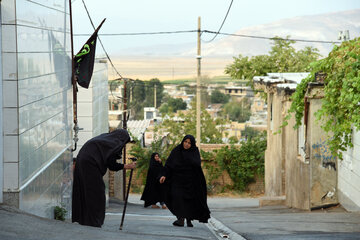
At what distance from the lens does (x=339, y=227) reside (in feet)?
29.9

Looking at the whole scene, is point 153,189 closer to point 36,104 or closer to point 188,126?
point 36,104

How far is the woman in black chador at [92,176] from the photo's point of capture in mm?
7746

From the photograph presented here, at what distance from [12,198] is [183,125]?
32.5 meters

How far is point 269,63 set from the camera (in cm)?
3391

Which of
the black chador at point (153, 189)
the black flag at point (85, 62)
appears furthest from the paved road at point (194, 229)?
the black chador at point (153, 189)

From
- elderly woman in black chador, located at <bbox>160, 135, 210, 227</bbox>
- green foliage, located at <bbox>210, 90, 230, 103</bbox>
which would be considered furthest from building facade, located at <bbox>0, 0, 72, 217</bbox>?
green foliage, located at <bbox>210, 90, 230, 103</bbox>

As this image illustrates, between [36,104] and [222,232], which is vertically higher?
[36,104]

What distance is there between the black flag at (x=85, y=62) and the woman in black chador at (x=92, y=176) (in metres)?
3.32

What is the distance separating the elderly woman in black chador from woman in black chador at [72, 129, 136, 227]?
2.11 m

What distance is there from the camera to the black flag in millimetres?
10930

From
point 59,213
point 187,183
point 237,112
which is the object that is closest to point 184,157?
point 187,183

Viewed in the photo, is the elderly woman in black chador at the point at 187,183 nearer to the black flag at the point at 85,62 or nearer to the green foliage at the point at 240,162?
the black flag at the point at 85,62

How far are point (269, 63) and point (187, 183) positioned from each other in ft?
81.0

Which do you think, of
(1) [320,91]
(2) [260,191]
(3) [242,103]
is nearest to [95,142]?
(1) [320,91]
